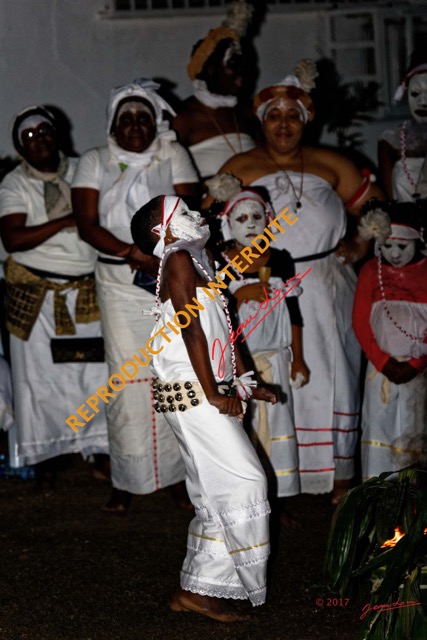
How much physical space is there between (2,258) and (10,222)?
5.00 feet

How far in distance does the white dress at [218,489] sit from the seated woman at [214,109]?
2.40 metres

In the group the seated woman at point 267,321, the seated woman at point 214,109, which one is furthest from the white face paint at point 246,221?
the seated woman at point 214,109

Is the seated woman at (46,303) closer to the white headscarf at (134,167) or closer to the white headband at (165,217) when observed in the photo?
the white headscarf at (134,167)

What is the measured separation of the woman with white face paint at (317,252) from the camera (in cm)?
572

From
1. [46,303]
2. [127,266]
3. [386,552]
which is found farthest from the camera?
[46,303]

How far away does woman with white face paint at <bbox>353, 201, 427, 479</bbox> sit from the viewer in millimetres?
5391

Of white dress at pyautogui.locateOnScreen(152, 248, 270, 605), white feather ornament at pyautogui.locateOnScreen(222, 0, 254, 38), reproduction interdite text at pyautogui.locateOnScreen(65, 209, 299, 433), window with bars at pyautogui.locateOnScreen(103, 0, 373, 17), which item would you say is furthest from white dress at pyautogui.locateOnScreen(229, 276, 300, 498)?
window with bars at pyautogui.locateOnScreen(103, 0, 373, 17)

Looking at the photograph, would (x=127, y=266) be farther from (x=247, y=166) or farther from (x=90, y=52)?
(x=90, y=52)

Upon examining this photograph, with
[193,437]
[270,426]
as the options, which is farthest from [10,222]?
[193,437]

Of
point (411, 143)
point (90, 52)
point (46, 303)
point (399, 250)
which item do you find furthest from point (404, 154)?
Result: point (90, 52)

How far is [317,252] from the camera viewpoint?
5.73m

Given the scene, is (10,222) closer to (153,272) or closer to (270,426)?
(153,272)

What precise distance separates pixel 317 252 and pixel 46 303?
1.68 metres

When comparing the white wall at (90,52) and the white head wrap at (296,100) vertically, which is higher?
the white wall at (90,52)
